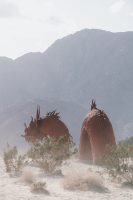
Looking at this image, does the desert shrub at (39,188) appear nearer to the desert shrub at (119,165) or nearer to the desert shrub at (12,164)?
the desert shrub at (119,165)

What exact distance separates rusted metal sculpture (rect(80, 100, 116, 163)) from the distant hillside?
98247 millimetres

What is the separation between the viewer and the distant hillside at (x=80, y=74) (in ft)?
422

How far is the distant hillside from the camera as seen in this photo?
128750 mm

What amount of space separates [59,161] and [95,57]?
132 meters

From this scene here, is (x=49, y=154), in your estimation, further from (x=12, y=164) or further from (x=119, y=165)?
(x=119, y=165)

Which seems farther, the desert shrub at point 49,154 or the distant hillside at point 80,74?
the distant hillside at point 80,74

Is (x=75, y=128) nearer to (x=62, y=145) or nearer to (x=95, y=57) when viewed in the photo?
(x=95, y=57)

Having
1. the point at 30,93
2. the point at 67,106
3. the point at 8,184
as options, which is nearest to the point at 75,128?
the point at 67,106

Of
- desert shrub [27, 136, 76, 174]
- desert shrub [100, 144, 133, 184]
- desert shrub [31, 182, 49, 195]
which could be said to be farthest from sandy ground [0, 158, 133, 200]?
desert shrub [27, 136, 76, 174]

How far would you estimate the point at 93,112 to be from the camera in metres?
18.1

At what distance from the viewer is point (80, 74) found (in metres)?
139

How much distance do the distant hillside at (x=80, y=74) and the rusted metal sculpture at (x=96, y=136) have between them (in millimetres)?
98247

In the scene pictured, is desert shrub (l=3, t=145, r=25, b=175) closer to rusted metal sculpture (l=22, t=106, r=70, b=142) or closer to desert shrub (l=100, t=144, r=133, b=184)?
desert shrub (l=100, t=144, r=133, b=184)

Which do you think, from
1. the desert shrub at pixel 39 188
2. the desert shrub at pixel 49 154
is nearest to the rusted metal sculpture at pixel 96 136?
the desert shrub at pixel 49 154
